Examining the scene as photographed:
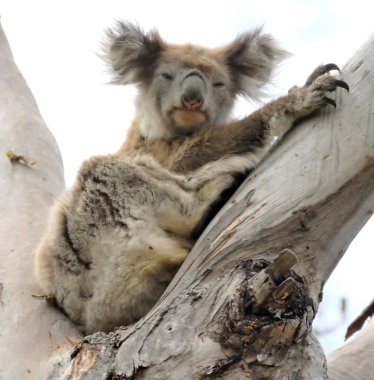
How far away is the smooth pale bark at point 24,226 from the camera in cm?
374

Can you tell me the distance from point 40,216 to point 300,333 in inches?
108

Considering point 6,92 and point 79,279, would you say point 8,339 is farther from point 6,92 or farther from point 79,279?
point 6,92

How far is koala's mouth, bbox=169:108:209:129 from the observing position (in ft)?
16.1

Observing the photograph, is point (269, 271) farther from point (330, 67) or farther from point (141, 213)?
point (330, 67)

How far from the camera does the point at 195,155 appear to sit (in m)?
4.42

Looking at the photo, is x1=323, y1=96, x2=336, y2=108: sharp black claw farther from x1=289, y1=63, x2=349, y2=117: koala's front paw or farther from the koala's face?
the koala's face

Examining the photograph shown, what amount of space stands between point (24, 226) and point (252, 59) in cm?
231

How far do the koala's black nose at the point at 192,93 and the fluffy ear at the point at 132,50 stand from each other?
0.61m

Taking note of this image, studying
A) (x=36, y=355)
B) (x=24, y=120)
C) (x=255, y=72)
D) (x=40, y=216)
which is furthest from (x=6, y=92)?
(x=36, y=355)

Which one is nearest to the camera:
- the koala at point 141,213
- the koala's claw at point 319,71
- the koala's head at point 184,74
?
the koala's claw at point 319,71

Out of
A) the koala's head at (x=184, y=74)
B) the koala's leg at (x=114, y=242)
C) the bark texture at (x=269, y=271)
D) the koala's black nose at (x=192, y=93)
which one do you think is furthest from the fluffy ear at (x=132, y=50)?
the bark texture at (x=269, y=271)

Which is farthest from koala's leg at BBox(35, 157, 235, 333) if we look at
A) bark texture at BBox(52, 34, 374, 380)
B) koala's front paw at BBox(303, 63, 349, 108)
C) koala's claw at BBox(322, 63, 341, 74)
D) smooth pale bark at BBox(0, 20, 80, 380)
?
koala's claw at BBox(322, 63, 341, 74)

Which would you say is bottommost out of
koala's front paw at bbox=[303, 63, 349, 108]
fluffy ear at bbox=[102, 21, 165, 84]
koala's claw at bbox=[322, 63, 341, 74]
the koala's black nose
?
koala's front paw at bbox=[303, 63, 349, 108]

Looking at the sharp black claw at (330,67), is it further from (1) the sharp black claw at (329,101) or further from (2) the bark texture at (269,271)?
(1) the sharp black claw at (329,101)
